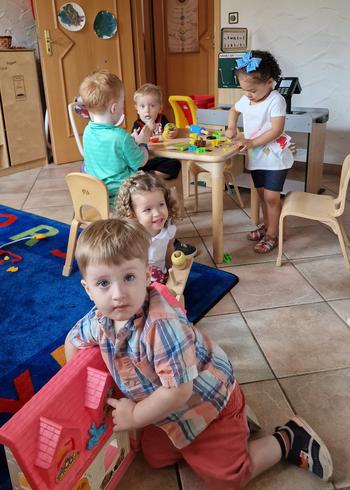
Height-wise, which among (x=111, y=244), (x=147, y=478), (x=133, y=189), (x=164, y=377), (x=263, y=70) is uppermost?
(x=263, y=70)

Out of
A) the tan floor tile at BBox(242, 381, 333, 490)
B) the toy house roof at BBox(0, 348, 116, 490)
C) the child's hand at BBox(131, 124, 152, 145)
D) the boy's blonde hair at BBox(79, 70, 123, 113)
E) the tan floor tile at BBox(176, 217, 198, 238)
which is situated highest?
the boy's blonde hair at BBox(79, 70, 123, 113)

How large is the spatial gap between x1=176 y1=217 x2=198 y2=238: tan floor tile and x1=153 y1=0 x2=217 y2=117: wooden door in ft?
8.77

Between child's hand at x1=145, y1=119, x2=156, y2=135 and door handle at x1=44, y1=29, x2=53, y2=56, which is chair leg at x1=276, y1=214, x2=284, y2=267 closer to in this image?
child's hand at x1=145, y1=119, x2=156, y2=135

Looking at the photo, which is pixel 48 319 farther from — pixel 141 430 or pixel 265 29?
pixel 265 29

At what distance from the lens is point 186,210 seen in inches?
120

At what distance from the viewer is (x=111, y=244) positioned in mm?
897

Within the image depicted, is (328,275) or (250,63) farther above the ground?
(250,63)

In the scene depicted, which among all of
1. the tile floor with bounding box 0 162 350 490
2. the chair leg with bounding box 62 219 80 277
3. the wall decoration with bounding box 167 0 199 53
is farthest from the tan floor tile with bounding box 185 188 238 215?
the wall decoration with bounding box 167 0 199 53

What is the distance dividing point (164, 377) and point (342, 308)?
3.85ft

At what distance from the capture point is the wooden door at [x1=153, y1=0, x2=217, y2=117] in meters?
4.85

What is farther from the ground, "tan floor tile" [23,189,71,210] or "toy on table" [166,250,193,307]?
"toy on table" [166,250,193,307]

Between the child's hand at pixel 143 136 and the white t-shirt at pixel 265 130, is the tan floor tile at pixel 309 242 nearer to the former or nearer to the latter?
the white t-shirt at pixel 265 130

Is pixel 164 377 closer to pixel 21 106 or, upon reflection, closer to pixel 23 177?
pixel 23 177

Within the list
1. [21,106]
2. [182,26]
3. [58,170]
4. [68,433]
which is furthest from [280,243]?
[182,26]
